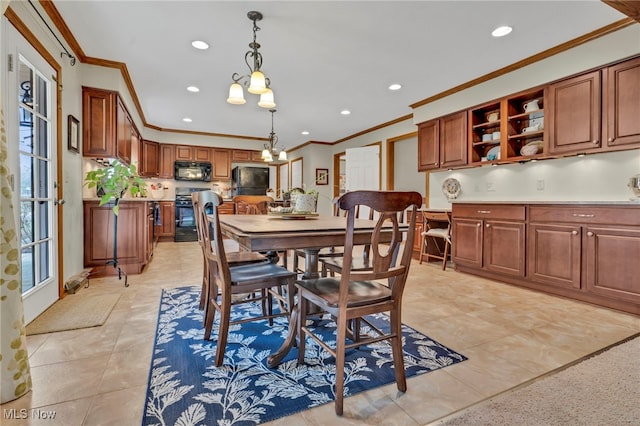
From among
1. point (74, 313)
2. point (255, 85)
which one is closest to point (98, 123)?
point (74, 313)

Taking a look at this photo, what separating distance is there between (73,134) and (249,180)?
4.54m

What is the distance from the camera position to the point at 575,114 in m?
3.03

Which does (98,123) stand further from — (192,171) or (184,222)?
(192,171)

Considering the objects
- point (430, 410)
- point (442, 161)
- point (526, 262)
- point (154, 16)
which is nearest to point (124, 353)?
point (430, 410)

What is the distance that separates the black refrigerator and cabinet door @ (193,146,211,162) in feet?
2.34

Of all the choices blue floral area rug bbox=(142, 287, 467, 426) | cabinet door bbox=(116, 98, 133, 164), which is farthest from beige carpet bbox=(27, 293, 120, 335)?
cabinet door bbox=(116, 98, 133, 164)

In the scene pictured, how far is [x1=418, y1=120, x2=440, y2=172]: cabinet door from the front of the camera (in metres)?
4.54

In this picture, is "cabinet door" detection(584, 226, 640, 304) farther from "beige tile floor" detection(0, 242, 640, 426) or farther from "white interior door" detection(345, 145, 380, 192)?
"white interior door" detection(345, 145, 380, 192)

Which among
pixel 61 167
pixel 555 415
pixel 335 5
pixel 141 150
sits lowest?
pixel 555 415

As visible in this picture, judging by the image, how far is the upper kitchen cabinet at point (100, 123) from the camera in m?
3.46

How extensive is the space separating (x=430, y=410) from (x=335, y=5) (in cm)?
276

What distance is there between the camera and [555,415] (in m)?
1.30

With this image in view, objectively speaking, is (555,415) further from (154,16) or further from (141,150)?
(141,150)

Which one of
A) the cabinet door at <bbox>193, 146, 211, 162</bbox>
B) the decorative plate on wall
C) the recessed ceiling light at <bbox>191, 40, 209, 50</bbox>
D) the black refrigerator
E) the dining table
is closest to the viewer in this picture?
the dining table
